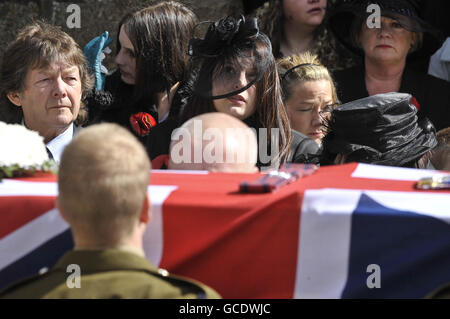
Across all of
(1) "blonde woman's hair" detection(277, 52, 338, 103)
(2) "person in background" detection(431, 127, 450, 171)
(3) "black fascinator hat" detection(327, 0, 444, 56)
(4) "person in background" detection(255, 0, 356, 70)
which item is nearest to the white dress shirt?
(3) "black fascinator hat" detection(327, 0, 444, 56)

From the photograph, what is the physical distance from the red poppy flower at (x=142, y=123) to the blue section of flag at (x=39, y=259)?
55.5 inches

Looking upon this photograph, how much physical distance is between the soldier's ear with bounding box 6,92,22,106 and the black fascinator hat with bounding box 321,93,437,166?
1.35 m

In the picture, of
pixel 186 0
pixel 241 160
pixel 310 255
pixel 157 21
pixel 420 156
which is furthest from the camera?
pixel 186 0

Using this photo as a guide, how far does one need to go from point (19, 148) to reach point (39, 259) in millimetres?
388

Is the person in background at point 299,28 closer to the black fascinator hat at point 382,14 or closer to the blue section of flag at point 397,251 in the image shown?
the black fascinator hat at point 382,14

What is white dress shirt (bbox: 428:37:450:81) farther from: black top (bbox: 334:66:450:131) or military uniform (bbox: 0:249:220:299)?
military uniform (bbox: 0:249:220:299)

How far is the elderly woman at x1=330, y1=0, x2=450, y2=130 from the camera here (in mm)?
3301

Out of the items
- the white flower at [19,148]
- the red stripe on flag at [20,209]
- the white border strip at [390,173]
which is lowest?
the red stripe on flag at [20,209]

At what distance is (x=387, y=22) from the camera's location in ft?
11.0

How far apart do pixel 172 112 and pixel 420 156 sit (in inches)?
43.4

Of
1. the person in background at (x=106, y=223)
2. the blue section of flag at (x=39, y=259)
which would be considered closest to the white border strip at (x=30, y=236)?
the blue section of flag at (x=39, y=259)

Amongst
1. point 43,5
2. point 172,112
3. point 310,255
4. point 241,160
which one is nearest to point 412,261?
point 310,255

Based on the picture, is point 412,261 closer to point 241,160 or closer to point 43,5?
point 241,160

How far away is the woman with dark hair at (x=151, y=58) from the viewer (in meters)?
3.27
